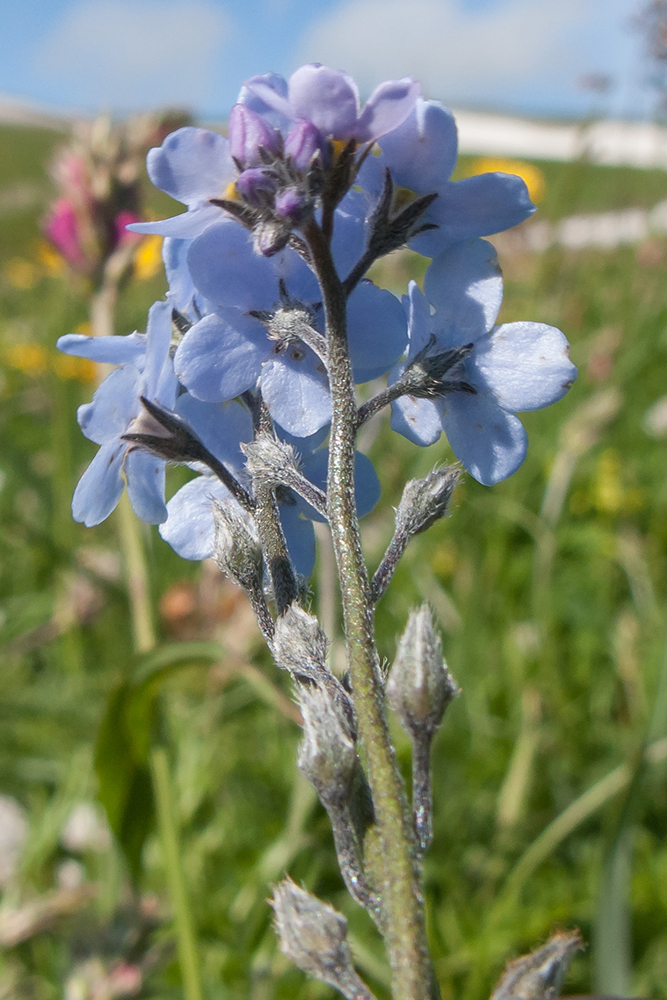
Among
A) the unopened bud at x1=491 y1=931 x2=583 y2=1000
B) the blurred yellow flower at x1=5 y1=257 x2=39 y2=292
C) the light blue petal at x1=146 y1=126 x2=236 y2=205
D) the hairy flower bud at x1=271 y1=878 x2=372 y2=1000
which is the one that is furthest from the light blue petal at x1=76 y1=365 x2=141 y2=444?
the blurred yellow flower at x1=5 y1=257 x2=39 y2=292

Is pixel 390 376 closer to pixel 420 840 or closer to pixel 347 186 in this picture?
pixel 347 186

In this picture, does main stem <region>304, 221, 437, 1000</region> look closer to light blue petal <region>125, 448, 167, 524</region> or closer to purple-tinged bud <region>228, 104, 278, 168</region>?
purple-tinged bud <region>228, 104, 278, 168</region>

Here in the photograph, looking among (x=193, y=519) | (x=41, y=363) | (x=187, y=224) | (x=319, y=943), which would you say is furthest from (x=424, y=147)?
(x=41, y=363)

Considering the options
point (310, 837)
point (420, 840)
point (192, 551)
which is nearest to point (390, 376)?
point (192, 551)

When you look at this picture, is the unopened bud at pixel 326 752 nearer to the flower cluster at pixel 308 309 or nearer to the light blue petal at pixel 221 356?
the flower cluster at pixel 308 309

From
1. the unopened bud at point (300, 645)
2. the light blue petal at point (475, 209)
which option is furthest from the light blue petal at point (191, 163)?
the unopened bud at point (300, 645)

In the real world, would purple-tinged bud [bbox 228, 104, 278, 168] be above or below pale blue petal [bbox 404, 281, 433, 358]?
above
